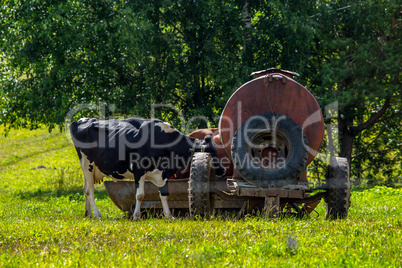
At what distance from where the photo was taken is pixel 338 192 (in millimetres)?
9445

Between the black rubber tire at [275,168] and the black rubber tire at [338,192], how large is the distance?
34.1 inches

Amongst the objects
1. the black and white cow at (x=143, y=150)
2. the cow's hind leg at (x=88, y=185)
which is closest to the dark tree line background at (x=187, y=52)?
the cow's hind leg at (x=88, y=185)

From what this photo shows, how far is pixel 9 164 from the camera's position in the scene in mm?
29188

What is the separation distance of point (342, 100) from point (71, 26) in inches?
409

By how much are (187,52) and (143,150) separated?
31.1ft

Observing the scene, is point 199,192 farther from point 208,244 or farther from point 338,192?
point 208,244

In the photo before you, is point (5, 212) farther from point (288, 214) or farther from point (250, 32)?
point (250, 32)

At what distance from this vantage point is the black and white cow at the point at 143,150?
36.6 ft

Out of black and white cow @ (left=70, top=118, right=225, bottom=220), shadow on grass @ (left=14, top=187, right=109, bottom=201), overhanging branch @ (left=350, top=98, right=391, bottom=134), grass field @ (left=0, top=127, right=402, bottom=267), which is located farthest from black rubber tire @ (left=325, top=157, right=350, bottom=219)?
overhanging branch @ (left=350, top=98, right=391, bottom=134)

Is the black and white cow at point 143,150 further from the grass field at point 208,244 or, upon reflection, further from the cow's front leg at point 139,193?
the grass field at point 208,244

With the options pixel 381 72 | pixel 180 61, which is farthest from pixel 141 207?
pixel 381 72

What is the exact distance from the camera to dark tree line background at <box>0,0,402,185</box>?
61.7ft

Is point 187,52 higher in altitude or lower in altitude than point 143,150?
higher

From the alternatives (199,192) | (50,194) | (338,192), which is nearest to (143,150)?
(199,192)
